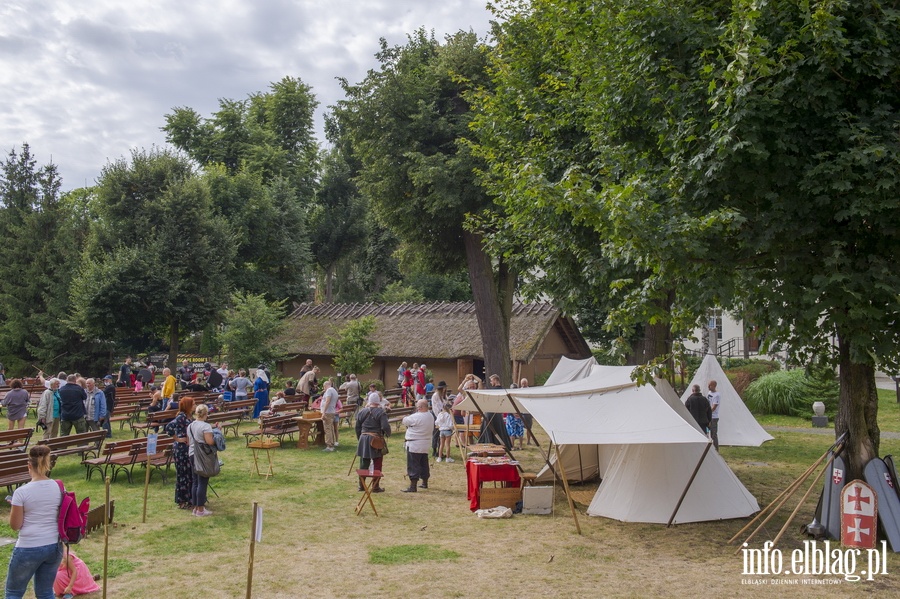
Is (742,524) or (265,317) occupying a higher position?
(265,317)

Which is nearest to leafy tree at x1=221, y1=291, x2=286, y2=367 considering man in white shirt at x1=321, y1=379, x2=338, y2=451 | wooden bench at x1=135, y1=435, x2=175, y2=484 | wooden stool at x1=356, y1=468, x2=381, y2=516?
man in white shirt at x1=321, y1=379, x2=338, y2=451

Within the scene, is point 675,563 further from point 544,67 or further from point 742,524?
point 544,67

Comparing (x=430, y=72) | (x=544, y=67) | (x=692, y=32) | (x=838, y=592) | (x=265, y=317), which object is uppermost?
(x=430, y=72)

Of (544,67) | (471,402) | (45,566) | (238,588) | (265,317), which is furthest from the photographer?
(265,317)

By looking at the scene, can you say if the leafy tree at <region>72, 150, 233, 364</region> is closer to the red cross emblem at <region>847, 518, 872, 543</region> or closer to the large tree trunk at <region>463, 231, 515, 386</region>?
the large tree trunk at <region>463, 231, 515, 386</region>

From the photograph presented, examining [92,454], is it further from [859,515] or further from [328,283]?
[328,283]

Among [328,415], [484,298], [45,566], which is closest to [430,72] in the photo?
[484,298]

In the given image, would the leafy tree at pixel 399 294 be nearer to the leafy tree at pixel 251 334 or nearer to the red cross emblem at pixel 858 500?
the leafy tree at pixel 251 334

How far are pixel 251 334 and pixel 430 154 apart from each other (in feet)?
40.2

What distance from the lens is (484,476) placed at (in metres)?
12.1

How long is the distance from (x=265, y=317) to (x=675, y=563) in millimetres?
23681

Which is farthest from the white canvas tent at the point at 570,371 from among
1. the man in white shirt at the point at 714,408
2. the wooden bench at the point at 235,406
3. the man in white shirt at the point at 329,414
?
the wooden bench at the point at 235,406

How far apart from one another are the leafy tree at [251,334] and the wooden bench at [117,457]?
16.3m

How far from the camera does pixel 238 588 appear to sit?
314 inches
